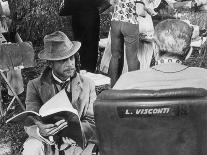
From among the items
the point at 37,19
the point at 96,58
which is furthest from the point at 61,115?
the point at 37,19

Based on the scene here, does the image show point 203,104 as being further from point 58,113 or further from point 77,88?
point 77,88

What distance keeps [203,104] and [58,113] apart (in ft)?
3.45

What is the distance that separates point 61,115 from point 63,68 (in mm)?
772

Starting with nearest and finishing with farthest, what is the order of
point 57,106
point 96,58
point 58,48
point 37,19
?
point 57,106, point 58,48, point 96,58, point 37,19

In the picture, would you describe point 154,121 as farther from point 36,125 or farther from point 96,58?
point 96,58

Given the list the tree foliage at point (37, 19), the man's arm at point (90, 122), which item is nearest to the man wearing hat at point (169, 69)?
the man's arm at point (90, 122)

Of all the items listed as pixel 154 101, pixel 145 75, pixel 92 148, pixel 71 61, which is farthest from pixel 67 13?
pixel 154 101

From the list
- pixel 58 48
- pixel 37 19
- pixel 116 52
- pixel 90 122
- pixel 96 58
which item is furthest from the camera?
pixel 37 19

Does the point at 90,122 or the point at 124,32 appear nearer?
the point at 90,122

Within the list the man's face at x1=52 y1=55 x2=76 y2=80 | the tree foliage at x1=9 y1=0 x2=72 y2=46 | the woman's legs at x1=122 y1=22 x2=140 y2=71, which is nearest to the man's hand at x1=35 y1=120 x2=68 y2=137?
the man's face at x1=52 y1=55 x2=76 y2=80

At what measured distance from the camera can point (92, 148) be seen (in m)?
3.14

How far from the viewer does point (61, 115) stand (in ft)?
9.48

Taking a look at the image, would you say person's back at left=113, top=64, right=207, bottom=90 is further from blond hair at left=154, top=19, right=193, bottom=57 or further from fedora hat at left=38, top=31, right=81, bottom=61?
fedora hat at left=38, top=31, right=81, bottom=61

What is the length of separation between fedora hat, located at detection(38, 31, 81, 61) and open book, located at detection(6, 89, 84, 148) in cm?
71
